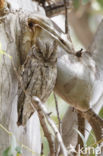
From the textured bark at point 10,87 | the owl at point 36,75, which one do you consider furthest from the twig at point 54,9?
the owl at point 36,75

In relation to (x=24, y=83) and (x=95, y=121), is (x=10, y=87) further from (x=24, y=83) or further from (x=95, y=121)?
(x=95, y=121)

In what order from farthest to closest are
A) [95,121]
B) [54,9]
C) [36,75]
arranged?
[54,9]
[95,121]
[36,75]

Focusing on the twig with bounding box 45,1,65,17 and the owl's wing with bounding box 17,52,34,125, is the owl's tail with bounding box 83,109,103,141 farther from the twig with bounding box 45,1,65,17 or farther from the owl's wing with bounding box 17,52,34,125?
the twig with bounding box 45,1,65,17

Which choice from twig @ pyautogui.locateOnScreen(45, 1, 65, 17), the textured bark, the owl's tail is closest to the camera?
the textured bark

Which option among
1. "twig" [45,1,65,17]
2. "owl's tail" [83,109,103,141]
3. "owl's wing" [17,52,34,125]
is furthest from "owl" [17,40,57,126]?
"twig" [45,1,65,17]

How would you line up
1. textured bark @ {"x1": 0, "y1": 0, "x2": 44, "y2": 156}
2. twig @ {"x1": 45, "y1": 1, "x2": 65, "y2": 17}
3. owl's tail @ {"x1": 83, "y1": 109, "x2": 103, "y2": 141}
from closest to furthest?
textured bark @ {"x1": 0, "y1": 0, "x2": 44, "y2": 156} < owl's tail @ {"x1": 83, "y1": 109, "x2": 103, "y2": 141} < twig @ {"x1": 45, "y1": 1, "x2": 65, "y2": 17}

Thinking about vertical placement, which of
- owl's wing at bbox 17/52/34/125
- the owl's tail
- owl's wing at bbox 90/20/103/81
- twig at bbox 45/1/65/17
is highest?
twig at bbox 45/1/65/17

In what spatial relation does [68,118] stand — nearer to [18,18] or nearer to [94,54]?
[94,54]

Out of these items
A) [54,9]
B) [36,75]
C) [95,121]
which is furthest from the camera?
[54,9]

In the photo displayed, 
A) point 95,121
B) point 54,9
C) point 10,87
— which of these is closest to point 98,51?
point 95,121
